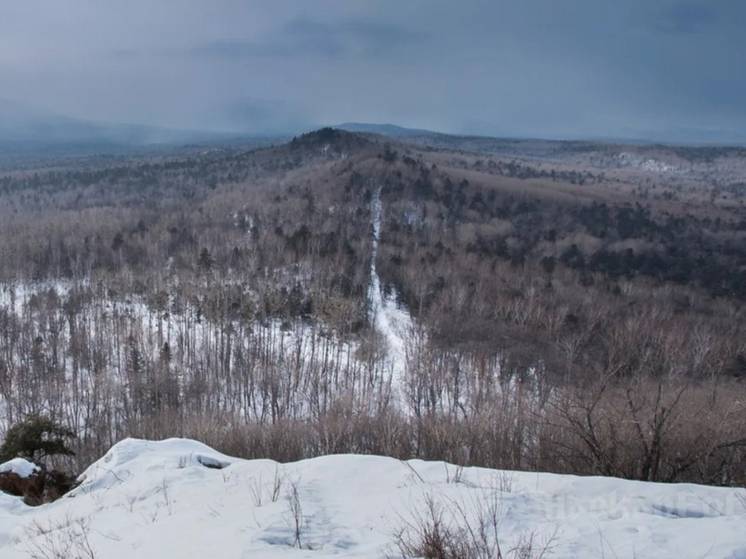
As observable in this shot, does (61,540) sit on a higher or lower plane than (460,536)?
lower

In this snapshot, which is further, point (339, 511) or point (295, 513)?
point (339, 511)

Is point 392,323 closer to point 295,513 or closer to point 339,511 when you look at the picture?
point 339,511

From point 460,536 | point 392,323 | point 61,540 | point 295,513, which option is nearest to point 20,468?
point 61,540

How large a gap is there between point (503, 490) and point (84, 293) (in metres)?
49.4

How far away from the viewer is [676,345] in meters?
30.6

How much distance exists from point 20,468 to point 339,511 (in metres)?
6.43

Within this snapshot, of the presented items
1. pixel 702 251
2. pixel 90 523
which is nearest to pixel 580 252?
pixel 702 251

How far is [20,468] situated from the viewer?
9.50 metres

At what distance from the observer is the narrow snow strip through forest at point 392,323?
37513mm

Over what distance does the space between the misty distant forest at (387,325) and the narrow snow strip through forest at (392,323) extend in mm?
296

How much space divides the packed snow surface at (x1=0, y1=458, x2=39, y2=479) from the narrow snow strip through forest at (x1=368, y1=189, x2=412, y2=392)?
25.4m

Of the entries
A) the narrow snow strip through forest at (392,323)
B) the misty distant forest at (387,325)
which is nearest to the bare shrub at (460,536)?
the misty distant forest at (387,325)

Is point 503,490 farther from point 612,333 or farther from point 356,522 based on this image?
point 612,333

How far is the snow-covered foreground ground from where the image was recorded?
573cm
